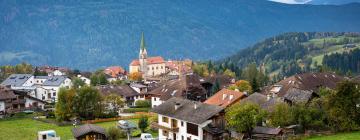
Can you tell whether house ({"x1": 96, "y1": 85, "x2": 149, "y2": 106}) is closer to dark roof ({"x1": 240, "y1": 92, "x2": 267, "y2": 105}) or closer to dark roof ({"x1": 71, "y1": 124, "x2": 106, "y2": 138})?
dark roof ({"x1": 240, "y1": 92, "x2": 267, "y2": 105})

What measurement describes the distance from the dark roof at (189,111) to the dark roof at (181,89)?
25098 millimetres

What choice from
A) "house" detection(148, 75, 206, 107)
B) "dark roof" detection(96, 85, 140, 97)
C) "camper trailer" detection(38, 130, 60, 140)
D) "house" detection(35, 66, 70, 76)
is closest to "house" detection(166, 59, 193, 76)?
"house" detection(35, 66, 70, 76)

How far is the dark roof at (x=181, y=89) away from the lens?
274ft

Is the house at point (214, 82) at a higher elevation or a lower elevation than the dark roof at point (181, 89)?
higher

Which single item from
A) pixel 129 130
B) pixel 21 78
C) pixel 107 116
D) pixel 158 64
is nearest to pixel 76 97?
pixel 107 116

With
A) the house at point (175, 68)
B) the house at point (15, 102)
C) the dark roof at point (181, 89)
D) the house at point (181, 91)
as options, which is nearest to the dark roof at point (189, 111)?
the dark roof at point (181, 89)

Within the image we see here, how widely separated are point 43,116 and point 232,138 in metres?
38.2

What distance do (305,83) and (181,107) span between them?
3408 centimetres

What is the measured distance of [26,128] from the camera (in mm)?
70500

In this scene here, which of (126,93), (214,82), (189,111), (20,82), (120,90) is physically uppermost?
(20,82)

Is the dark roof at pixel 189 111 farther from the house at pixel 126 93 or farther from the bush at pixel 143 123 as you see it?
the house at pixel 126 93

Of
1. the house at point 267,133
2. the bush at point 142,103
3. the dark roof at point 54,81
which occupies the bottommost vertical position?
the house at point 267,133

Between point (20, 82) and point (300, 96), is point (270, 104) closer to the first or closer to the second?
point (300, 96)

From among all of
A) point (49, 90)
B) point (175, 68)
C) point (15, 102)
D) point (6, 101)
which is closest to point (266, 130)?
point (6, 101)
